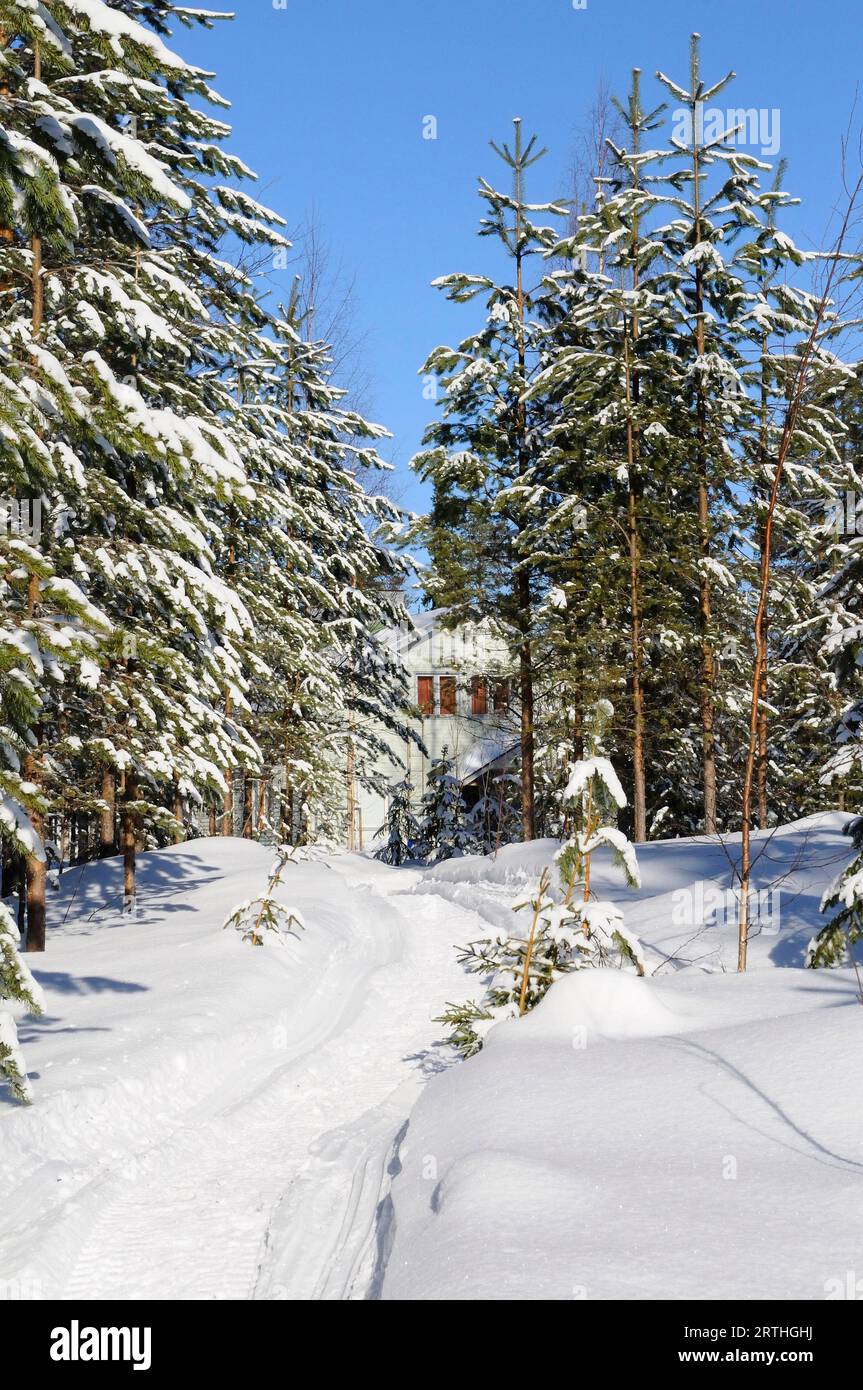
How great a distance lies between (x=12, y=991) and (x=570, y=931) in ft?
13.2

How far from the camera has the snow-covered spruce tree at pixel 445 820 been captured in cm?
2772

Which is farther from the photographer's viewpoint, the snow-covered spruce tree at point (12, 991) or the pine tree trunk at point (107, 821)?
the pine tree trunk at point (107, 821)

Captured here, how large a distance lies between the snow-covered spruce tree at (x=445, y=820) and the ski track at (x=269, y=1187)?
19.0 m

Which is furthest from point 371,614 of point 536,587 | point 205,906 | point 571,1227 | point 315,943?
point 571,1227

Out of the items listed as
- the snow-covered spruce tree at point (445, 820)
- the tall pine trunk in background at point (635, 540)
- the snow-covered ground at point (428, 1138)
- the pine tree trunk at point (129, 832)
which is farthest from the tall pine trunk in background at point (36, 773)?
the snow-covered spruce tree at point (445, 820)

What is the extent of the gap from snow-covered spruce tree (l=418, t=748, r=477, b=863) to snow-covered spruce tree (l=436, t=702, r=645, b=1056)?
20.0m

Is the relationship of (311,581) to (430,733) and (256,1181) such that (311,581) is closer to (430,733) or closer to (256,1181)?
(256,1181)

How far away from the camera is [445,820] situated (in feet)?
91.8

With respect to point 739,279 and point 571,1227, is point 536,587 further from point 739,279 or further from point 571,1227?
point 571,1227

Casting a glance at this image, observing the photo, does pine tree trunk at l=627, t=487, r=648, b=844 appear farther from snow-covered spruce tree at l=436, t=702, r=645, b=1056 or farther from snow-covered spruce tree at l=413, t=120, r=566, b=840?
snow-covered spruce tree at l=436, t=702, r=645, b=1056

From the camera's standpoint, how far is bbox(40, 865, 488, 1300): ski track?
4.24 meters
